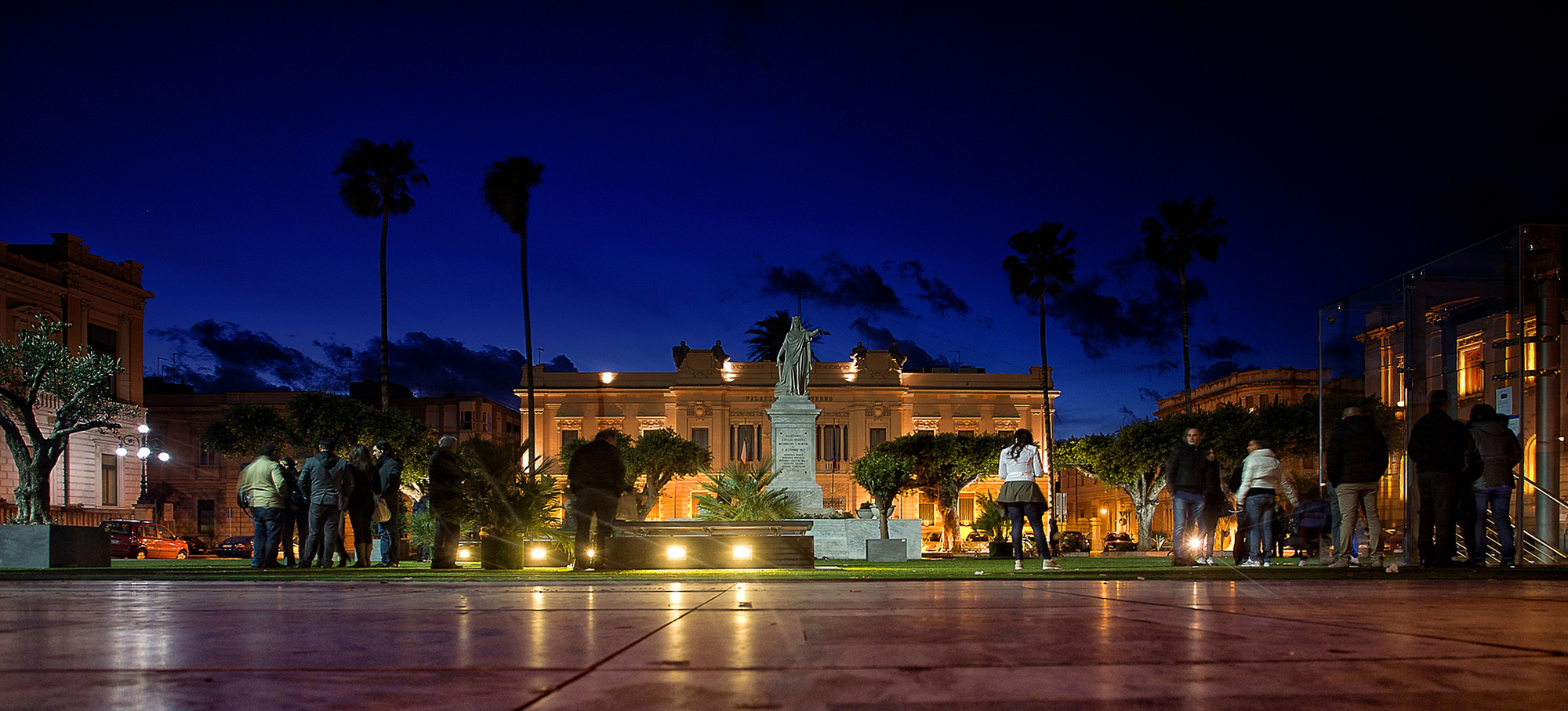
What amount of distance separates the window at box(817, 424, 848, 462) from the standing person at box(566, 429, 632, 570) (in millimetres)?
49625

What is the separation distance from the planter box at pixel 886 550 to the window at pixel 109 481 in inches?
1483

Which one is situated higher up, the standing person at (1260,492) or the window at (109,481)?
the standing person at (1260,492)

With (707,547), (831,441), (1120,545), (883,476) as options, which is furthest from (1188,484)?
(831,441)

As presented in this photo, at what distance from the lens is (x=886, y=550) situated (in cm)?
1719

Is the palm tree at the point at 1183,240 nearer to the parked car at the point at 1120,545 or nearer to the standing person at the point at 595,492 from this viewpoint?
the parked car at the point at 1120,545

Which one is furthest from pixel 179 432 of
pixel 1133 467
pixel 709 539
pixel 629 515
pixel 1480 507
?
pixel 1480 507

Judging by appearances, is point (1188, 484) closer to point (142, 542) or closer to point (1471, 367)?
point (1471, 367)

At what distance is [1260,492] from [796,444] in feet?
37.9

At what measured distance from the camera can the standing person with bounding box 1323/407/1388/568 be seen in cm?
909

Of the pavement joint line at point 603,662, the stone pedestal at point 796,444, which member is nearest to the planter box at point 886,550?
the stone pedestal at point 796,444

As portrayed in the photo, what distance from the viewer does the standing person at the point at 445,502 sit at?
10.6 meters

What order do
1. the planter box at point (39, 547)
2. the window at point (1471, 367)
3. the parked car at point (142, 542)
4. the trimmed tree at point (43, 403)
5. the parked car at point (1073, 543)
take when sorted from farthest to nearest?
the parked car at point (1073, 543) < the parked car at point (142, 542) < the trimmed tree at point (43, 403) < the planter box at point (39, 547) < the window at point (1471, 367)

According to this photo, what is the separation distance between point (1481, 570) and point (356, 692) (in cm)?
824

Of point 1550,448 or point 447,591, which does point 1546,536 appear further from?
point 447,591
